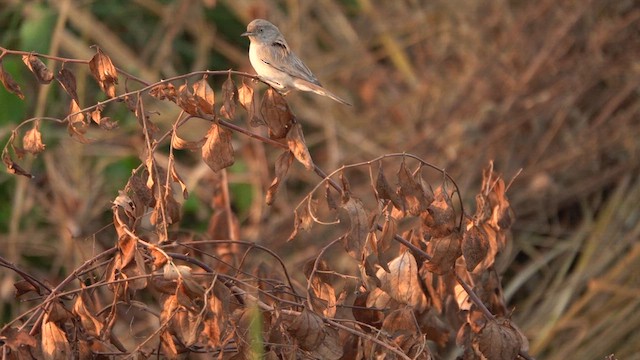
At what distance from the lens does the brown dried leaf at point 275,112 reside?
7.41 ft

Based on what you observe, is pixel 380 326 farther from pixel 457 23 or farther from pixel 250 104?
pixel 457 23

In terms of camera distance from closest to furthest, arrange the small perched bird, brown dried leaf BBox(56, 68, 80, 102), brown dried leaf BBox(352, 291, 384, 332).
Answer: brown dried leaf BBox(56, 68, 80, 102), brown dried leaf BBox(352, 291, 384, 332), the small perched bird

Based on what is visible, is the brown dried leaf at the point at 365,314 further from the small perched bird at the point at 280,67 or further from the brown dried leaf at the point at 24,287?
the brown dried leaf at the point at 24,287

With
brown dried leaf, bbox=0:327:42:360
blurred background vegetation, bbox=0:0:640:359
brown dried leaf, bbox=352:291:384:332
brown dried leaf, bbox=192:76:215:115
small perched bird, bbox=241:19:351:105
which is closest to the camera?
brown dried leaf, bbox=0:327:42:360

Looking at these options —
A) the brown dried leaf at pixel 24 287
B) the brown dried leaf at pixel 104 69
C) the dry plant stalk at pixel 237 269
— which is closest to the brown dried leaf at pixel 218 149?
the dry plant stalk at pixel 237 269

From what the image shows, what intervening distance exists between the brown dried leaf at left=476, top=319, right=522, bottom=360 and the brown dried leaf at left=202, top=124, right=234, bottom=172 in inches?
26.1

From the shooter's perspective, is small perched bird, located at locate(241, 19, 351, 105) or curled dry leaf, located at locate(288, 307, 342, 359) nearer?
curled dry leaf, located at locate(288, 307, 342, 359)

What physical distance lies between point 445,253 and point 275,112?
469 millimetres

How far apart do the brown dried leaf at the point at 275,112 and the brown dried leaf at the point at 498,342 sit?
2.03ft

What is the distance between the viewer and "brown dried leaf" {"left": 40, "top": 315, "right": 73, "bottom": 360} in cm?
215

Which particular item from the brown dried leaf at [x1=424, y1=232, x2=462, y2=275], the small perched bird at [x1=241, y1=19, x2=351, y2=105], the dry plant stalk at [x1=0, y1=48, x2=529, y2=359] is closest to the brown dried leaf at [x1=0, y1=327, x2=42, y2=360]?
the dry plant stalk at [x1=0, y1=48, x2=529, y2=359]

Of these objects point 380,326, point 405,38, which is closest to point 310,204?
point 380,326

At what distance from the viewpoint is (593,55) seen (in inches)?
252

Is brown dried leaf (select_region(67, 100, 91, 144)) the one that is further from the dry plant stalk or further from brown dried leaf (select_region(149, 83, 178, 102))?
brown dried leaf (select_region(149, 83, 178, 102))
